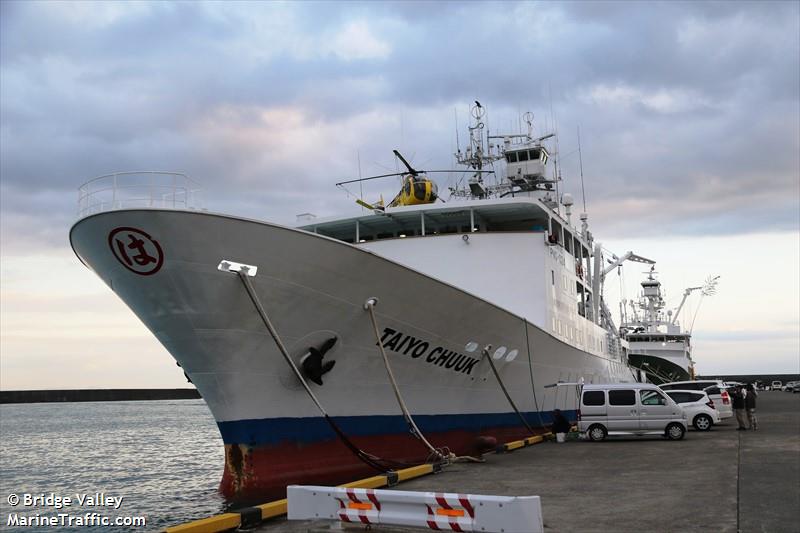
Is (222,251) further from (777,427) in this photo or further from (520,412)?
(777,427)

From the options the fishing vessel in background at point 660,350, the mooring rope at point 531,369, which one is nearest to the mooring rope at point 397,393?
the mooring rope at point 531,369

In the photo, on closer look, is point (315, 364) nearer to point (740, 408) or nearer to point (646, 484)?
point (646, 484)

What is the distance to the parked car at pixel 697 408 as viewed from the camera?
→ 70.7 ft

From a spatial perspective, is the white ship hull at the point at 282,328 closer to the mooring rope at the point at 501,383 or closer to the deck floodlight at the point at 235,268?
the deck floodlight at the point at 235,268

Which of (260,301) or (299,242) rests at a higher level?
(299,242)

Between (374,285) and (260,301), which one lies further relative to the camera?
(374,285)

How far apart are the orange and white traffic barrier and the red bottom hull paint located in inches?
144

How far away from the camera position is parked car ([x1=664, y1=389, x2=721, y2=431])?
848 inches

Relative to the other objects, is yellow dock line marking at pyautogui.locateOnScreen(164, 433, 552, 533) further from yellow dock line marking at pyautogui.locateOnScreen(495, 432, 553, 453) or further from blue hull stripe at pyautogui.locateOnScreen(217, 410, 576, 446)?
yellow dock line marking at pyautogui.locateOnScreen(495, 432, 553, 453)

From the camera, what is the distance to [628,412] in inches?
698

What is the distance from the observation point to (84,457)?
29.6 meters

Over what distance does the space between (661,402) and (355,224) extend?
9303mm

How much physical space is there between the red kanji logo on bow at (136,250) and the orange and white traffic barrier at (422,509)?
4.40 m

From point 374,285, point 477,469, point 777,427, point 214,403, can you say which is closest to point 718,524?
point 477,469
